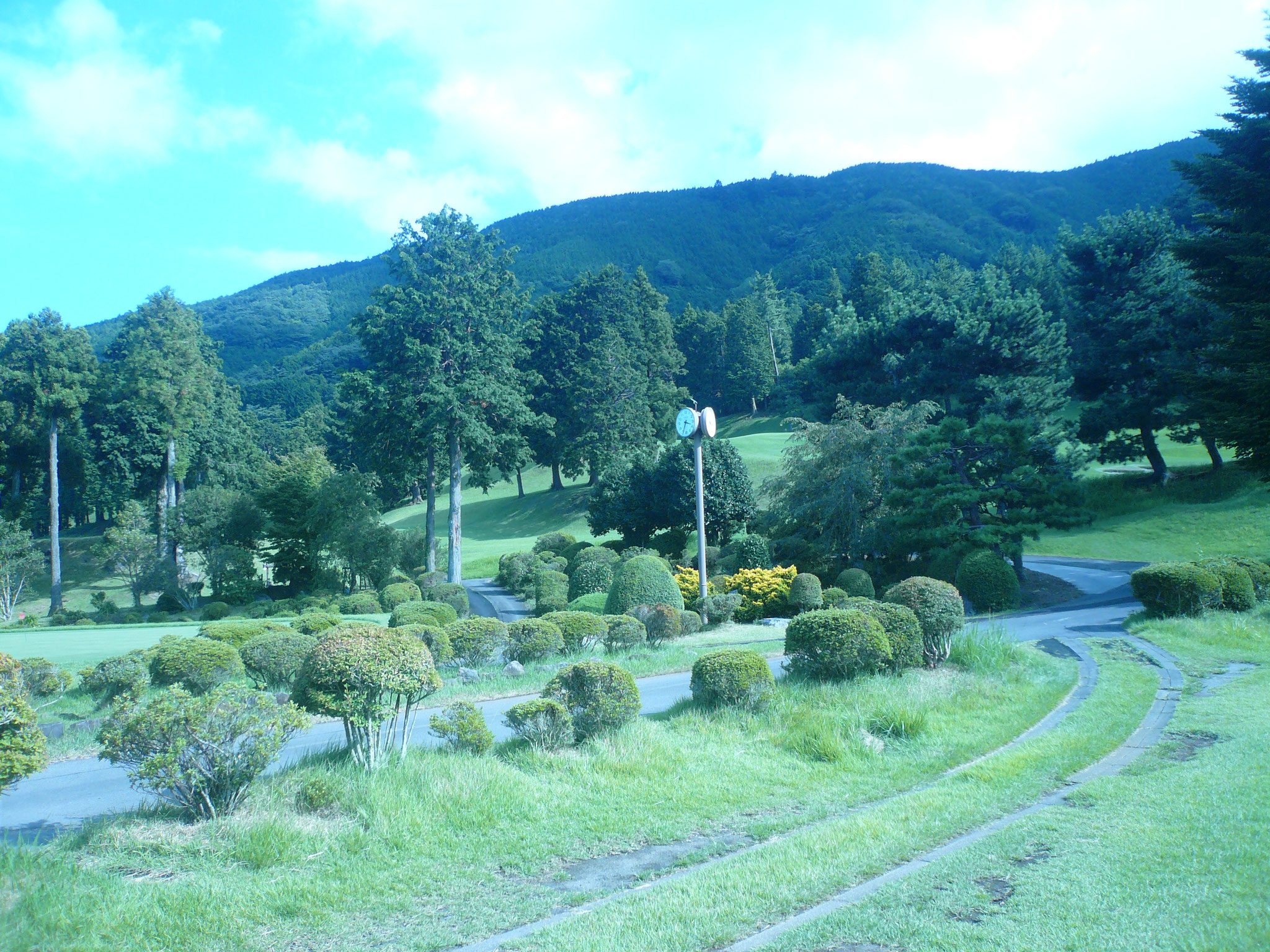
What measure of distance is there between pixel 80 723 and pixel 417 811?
7.05m

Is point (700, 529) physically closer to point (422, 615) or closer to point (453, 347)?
point (422, 615)

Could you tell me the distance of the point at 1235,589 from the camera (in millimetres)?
18453

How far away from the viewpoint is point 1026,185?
193375 mm

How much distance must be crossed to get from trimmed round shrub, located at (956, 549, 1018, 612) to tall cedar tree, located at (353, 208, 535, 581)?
72.4ft

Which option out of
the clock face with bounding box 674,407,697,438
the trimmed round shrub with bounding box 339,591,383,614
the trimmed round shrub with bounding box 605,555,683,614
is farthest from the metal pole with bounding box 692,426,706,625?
the trimmed round shrub with bounding box 339,591,383,614

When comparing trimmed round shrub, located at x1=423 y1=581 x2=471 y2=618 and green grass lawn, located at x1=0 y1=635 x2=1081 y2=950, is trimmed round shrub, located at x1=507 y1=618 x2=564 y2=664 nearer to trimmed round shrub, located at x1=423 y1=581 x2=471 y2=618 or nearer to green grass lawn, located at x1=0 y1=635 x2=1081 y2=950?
green grass lawn, located at x1=0 y1=635 x2=1081 y2=950

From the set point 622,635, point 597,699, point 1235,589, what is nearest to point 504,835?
point 597,699

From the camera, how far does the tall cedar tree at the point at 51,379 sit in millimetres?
40156

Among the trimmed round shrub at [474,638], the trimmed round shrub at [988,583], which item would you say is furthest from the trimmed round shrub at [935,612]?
the trimmed round shrub at [988,583]

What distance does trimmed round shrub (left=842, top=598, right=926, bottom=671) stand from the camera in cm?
1194

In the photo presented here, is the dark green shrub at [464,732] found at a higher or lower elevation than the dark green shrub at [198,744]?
lower

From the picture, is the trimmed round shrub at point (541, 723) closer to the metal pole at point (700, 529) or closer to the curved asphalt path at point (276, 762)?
the curved asphalt path at point (276, 762)

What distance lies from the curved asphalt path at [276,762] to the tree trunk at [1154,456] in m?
24.1

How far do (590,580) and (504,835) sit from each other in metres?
22.9
